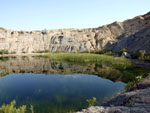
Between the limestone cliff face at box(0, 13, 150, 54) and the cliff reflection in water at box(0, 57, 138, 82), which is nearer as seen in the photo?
the cliff reflection in water at box(0, 57, 138, 82)

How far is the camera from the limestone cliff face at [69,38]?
8631cm

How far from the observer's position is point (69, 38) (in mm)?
100750

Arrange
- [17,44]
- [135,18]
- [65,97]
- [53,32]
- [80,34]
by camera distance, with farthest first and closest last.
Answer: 1. [53,32]
2. [80,34]
3. [17,44]
4. [135,18]
5. [65,97]

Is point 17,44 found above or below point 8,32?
below

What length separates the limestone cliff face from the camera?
3398 inches

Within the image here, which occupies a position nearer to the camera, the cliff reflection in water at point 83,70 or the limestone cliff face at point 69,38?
the cliff reflection in water at point 83,70

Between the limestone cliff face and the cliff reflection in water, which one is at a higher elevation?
the limestone cliff face

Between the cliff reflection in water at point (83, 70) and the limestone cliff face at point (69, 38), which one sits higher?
the limestone cliff face at point (69, 38)

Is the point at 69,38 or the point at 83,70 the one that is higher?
the point at 69,38

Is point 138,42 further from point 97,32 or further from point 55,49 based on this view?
point 55,49

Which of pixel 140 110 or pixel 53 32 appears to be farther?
pixel 53 32

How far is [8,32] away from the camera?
99000mm

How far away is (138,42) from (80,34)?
55.1m

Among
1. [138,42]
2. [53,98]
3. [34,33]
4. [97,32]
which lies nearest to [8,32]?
[34,33]
